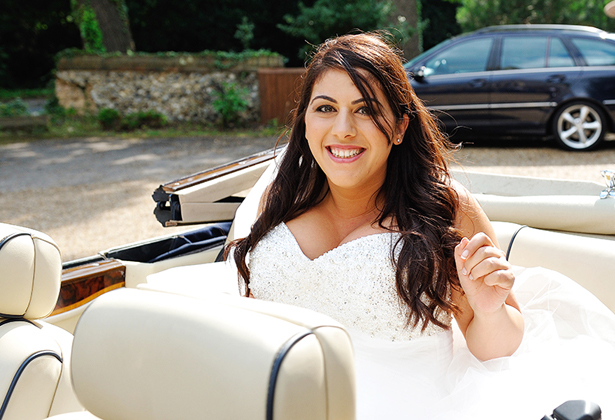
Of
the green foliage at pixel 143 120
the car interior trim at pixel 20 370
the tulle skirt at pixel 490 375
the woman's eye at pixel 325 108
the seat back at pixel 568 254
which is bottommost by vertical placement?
the green foliage at pixel 143 120

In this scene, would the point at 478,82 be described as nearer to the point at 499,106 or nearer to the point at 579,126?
the point at 499,106

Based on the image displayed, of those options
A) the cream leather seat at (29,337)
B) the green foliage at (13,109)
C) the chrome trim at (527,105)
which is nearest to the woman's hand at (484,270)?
the cream leather seat at (29,337)

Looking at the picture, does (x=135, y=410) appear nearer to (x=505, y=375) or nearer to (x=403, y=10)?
(x=505, y=375)

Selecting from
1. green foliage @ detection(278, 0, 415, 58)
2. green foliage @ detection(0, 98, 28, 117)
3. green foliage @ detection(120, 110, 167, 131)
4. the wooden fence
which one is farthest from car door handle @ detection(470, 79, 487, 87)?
green foliage @ detection(0, 98, 28, 117)

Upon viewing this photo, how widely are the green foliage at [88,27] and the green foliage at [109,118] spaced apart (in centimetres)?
188

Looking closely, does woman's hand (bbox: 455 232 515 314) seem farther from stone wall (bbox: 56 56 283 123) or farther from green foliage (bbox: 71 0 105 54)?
green foliage (bbox: 71 0 105 54)

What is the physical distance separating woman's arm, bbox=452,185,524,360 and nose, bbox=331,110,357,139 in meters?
0.41

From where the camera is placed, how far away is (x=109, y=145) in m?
9.88

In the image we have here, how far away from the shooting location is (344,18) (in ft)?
38.6

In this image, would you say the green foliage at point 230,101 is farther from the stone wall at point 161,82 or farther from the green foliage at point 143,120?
the green foliage at point 143,120

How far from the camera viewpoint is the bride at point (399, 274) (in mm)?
1625

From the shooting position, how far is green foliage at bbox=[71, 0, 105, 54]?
12.1 metres

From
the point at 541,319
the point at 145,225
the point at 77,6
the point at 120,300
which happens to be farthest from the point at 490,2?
the point at 120,300

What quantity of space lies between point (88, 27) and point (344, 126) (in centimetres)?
1213
